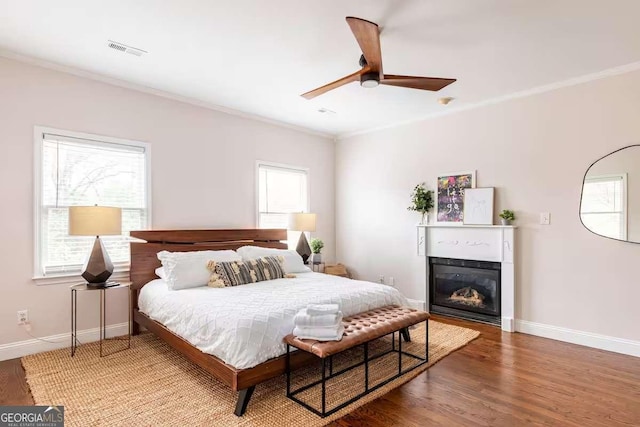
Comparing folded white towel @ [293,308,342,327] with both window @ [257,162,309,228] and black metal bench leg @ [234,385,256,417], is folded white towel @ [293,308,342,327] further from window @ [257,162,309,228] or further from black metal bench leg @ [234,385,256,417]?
window @ [257,162,309,228]

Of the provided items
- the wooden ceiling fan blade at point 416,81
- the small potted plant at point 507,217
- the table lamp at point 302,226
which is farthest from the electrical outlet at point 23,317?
the small potted plant at point 507,217

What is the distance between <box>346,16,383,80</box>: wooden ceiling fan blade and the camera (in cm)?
213

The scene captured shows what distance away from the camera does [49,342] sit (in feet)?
11.2

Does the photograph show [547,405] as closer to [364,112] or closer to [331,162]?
[364,112]

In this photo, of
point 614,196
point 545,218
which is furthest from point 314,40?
point 614,196

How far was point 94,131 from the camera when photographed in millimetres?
3693

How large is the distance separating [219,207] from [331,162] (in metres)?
2.32

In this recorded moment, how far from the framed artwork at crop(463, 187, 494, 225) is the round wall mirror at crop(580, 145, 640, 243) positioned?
3.02 ft

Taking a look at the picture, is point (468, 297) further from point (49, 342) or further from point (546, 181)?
point (49, 342)

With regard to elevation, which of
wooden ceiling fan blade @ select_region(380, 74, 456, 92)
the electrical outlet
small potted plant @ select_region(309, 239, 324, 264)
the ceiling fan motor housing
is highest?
wooden ceiling fan blade @ select_region(380, 74, 456, 92)

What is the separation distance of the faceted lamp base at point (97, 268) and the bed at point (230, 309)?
43 centimetres

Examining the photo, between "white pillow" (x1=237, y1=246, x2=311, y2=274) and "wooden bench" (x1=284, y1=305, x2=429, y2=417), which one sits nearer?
"wooden bench" (x1=284, y1=305, x2=429, y2=417)

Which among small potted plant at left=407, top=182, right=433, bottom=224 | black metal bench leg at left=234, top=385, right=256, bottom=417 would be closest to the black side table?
black metal bench leg at left=234, top=385, right=256, bottom=417

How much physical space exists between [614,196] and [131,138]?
5.09 m
